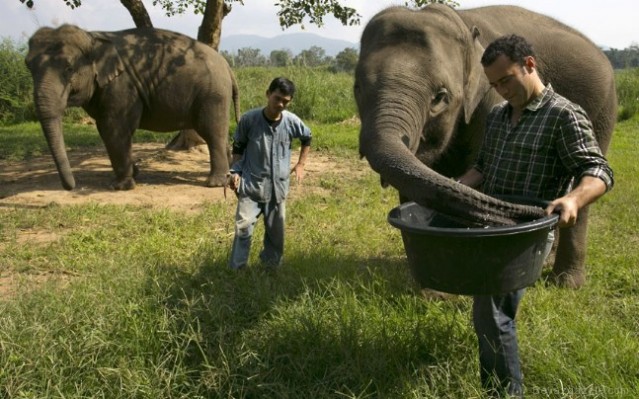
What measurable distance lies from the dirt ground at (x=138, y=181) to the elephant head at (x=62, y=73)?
2.54 ft

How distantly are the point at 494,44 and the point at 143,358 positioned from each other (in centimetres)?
233

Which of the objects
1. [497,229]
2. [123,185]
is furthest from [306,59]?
[497,229]

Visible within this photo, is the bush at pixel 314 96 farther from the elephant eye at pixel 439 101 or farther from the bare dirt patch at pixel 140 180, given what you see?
the elephant eye at pixel 439 101

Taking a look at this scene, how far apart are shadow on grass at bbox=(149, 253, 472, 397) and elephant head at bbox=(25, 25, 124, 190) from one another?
360 cm

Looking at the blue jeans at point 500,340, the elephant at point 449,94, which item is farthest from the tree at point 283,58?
the blue jeans at point 500,340

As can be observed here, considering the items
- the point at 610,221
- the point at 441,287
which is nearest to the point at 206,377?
the point at 441,287

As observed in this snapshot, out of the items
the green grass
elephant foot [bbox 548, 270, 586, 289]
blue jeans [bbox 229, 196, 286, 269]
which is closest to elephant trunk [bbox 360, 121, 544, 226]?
the green grass

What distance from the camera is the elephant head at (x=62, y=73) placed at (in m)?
6.96

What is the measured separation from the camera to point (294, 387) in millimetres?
2943

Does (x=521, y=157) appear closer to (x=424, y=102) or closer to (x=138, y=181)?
(x=424, y=102)

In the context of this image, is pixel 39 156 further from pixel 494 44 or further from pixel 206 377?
pixel 494 44

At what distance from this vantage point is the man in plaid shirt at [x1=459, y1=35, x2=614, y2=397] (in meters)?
2.47

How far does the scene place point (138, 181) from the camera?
8570 millimetres

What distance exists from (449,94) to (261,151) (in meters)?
1.61
